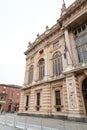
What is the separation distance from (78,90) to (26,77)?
538 inches

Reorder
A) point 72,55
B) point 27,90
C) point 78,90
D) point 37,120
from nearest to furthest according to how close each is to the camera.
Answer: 1. point 37,120
2. point 78,90
3. point 72,55
4. point 27,90

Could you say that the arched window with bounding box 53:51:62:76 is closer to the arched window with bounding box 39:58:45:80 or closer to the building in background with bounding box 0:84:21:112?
the arched window with bounding box 39:58:45:80

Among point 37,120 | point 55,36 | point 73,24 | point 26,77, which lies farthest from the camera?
point 26,77

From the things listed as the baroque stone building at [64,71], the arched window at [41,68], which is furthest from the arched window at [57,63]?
the arched window at [41,68]

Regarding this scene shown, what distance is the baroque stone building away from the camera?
12.2m

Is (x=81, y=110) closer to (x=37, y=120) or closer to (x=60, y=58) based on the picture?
(x=37, y=120)

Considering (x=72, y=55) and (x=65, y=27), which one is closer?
(x=72, y=55)

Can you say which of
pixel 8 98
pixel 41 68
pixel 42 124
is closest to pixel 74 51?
pixel 41 68

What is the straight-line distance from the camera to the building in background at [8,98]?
143ft

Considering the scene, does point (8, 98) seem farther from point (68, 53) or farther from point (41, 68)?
point (68, 53)

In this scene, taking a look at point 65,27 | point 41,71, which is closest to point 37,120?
point 41,71

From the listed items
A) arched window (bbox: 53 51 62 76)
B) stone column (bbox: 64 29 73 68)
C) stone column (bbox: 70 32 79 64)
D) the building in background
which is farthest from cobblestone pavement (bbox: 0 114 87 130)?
the building in background

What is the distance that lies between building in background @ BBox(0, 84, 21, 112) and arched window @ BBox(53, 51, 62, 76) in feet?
117

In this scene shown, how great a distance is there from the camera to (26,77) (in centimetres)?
2316
